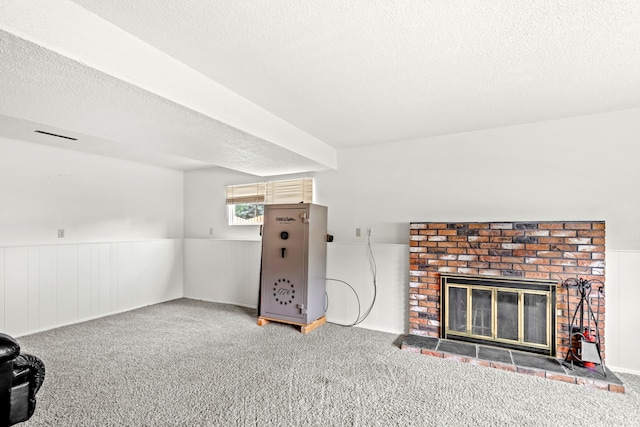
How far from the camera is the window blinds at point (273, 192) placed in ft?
15.4

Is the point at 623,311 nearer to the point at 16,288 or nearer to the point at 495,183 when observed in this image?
the point at 495,183

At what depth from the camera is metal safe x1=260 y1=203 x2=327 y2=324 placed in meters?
3.82

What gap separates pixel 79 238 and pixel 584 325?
5.97 m

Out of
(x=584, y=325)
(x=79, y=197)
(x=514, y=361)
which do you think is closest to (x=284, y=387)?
(x=514, y=361)

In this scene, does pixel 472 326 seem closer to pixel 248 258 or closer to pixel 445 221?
pixel 445 221

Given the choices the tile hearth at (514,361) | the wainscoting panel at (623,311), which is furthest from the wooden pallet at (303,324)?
the wainscoting panel at (623,311)

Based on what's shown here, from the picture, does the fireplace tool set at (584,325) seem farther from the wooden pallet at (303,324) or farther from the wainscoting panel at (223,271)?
the wainscoting panel at (223,271)

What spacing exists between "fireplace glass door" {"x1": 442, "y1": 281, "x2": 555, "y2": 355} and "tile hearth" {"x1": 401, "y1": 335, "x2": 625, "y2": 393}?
0.10m

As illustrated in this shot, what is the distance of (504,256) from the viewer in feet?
10.6

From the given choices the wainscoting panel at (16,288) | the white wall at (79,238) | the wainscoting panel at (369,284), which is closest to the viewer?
the wainscoting panel at (16,288)

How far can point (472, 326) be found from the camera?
131 inches

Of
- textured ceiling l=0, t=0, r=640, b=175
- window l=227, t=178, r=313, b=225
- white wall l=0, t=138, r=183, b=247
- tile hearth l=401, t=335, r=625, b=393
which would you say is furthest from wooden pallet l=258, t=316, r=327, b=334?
white wall l=0, t=138, r=183, b=247

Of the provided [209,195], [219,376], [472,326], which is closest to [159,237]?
[209,195]

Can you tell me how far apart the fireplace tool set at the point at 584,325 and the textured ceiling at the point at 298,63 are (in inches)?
64.1
